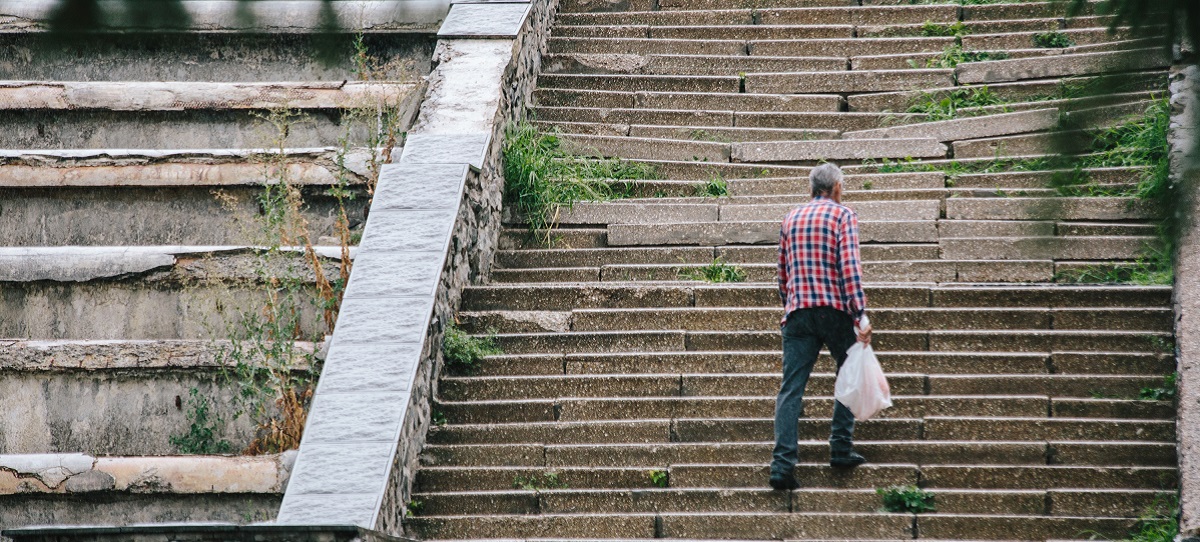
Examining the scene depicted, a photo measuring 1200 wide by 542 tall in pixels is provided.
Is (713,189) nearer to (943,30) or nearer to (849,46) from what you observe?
(849,46)

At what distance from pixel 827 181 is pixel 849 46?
5.04m

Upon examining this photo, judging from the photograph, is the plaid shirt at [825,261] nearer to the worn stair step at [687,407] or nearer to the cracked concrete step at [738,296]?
the worn stair step at [687,407]

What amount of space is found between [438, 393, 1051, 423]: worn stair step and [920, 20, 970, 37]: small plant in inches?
195

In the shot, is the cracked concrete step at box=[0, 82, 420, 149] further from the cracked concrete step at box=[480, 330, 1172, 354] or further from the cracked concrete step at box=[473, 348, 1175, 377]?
the cracked concrete step at box=[473, 348, 1175, 377]

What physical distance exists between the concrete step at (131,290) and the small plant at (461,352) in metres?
0.75

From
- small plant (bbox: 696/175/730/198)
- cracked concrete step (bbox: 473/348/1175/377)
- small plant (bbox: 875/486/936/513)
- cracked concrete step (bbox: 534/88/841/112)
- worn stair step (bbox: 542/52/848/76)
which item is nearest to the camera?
small plant (bbox: 875/486/936/513)

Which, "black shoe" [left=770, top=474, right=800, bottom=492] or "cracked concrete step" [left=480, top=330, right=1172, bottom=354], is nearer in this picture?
"black shoe" [left=770, top=474, right=800, bottom=492]

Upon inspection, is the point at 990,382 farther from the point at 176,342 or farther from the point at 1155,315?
the point at 176,342

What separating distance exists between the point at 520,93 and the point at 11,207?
367 cm

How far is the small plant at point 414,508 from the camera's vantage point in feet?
21.2

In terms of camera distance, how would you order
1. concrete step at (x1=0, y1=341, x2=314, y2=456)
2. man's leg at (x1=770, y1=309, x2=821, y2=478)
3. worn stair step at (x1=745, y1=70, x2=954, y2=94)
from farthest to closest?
1. worn stair step at (x1=745, y1=70, x2=954, y2=94)
2. concrete step at (x1=0, y1=341, x2=314, y2=456)
3. man's leg at (x1=770, y1=309, x2=821, y2=478)

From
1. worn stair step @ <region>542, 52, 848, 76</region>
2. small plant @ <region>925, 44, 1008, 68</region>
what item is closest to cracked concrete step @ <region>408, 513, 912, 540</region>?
worn stair step @ <region>542, 52, 848, 76</region>

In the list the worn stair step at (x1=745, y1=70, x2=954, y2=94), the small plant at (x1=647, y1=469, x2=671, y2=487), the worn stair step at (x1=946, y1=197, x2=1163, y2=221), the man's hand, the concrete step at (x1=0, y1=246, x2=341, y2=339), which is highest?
the worn stair step at (x1=745, y1=70, x2=954, y2=94)

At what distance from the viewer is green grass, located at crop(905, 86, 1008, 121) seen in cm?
1006
